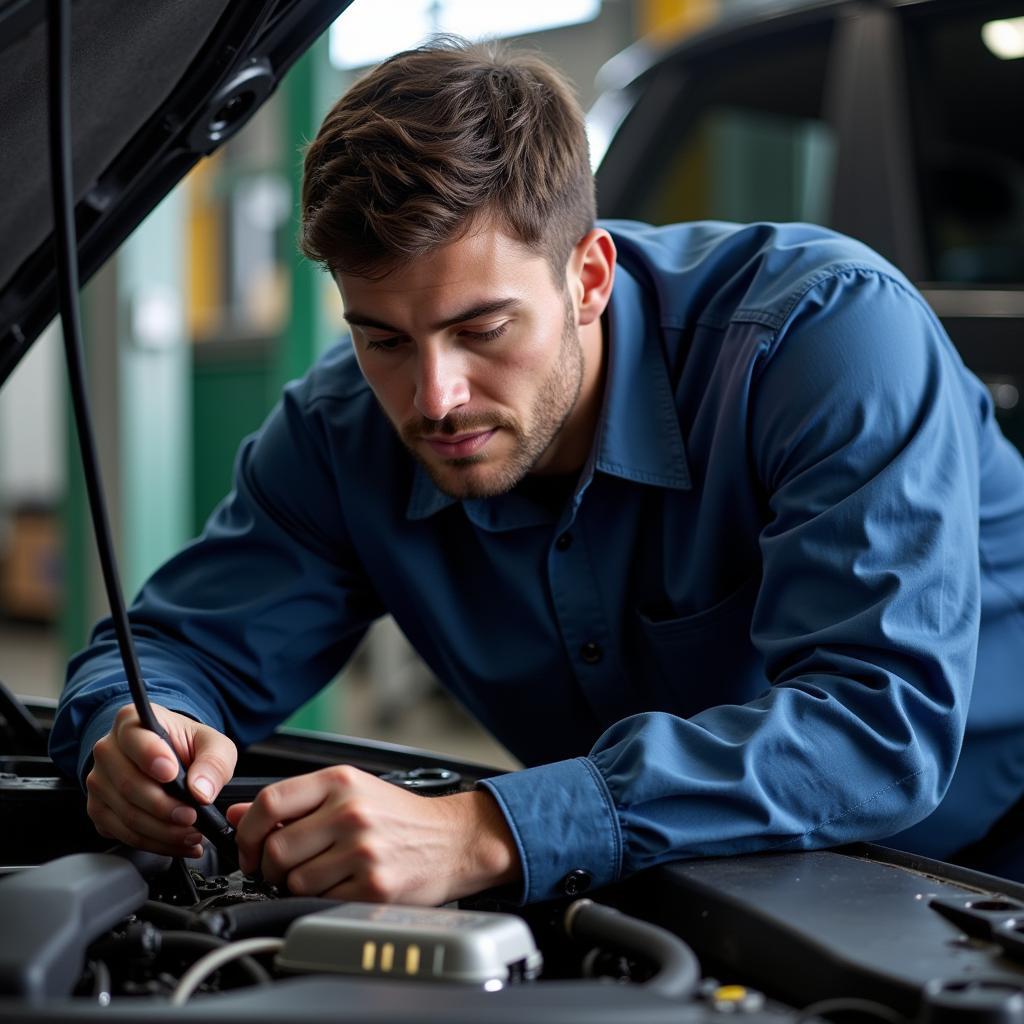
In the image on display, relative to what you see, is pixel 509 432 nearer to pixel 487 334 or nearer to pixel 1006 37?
pixel 487 334

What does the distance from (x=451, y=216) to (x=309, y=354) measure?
2682mm

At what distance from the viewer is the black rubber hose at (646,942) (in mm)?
646

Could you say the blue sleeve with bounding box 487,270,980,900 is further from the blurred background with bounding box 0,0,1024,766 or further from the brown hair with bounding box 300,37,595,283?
the blurred background with bounding box 0,0,1024,766

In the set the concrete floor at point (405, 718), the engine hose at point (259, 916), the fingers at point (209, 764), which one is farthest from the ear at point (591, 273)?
the concrete floor at point (405, 718)

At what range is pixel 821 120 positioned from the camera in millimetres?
2537

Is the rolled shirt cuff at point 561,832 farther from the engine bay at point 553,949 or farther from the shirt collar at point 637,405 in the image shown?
the shirt collar at point 637,405

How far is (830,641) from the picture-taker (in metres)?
1.07

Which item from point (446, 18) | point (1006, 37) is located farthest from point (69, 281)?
point (446, 18)

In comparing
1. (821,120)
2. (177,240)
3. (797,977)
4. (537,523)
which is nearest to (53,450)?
(177,240)

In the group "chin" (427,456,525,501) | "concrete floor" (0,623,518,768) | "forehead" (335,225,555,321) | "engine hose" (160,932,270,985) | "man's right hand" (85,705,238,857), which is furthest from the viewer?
"concrete floor" (0,623,518,768)

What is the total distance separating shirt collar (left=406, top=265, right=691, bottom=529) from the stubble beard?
0.05 m

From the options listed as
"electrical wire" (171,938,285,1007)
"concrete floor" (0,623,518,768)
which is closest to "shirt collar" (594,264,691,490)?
"electrical wire" (171,938,285,1007)

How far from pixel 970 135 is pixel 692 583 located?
51.9 inches

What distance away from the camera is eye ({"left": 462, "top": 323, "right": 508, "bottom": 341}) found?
126 centimetres
